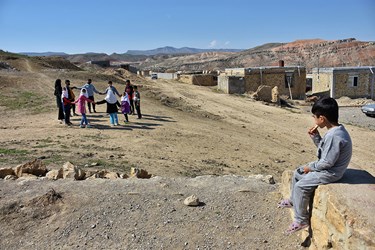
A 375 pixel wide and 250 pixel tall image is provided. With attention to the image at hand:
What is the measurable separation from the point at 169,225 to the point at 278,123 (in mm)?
15753

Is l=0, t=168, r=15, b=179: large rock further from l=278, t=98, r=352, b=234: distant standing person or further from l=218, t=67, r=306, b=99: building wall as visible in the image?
l=218, t=67, r=306, b=99: building wall

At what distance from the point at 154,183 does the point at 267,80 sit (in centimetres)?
2781

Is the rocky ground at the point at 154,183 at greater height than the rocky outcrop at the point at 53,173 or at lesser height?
lesser

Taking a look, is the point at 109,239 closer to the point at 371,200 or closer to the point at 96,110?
the point at 371,200

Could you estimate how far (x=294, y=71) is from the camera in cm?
3288

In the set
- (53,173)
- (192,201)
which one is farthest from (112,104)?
(192,201)

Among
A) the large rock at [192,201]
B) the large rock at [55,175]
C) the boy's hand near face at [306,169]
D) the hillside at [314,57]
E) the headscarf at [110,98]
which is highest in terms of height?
the hillside at [314,57]

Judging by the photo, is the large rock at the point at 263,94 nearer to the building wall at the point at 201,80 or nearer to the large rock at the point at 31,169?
the building wall at the point at 201,80

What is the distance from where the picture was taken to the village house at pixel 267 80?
104ft

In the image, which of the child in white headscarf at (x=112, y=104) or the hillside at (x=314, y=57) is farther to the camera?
the hillside at (x=314, y=57)

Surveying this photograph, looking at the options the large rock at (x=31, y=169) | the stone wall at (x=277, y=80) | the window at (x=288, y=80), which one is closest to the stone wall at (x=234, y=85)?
the stone wall at (x=277, y=80)

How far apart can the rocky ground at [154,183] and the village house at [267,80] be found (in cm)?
1200

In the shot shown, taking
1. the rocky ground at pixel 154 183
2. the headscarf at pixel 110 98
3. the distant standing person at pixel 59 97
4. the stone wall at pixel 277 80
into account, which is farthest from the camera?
the stone wall at pixel 277 80

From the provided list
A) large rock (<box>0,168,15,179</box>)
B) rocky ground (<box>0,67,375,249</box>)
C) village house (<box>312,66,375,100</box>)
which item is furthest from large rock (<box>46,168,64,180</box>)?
village house (<box>312,66,375,100</box>)
